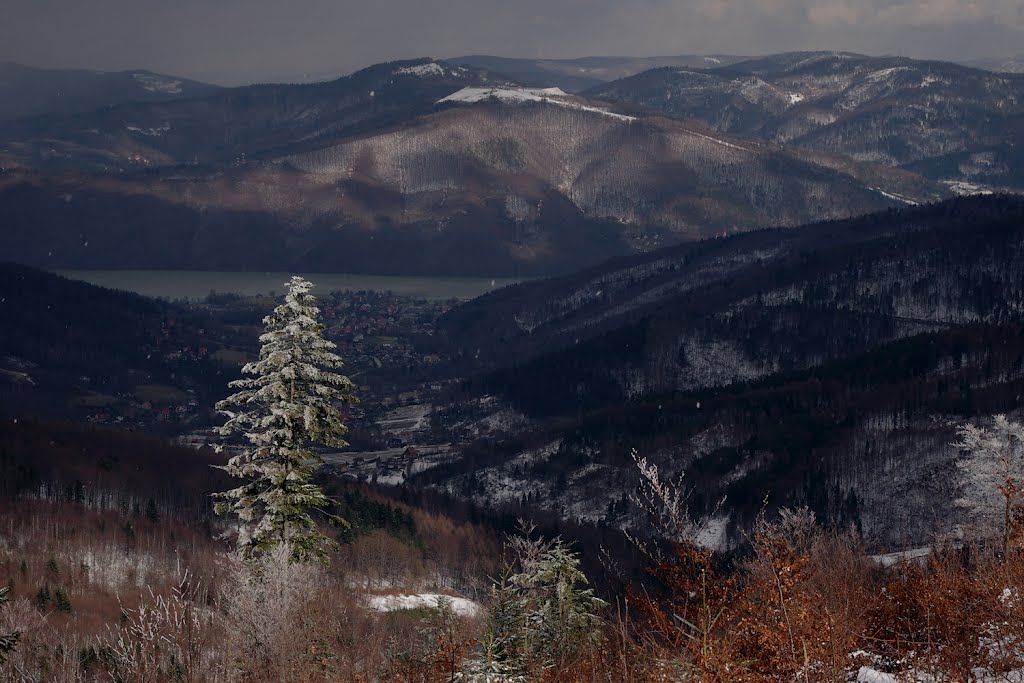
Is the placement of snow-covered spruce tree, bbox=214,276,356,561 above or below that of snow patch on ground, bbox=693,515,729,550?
above

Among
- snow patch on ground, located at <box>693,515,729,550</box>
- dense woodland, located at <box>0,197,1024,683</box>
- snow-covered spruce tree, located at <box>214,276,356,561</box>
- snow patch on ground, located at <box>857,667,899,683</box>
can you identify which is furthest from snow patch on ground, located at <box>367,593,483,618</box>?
snow patch on ground, located at <box>857,667,899,683</box>

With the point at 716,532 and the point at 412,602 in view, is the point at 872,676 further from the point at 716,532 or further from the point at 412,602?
the point at 716,532

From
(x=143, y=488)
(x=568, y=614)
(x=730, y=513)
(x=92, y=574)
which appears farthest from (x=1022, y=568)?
(x=730, y=513)

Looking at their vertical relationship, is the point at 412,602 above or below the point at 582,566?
above

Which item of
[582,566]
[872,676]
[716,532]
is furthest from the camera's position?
[716,532]

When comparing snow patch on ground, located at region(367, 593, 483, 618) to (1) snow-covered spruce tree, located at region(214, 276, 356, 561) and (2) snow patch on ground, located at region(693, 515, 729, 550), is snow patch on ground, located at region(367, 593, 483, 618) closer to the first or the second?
(1) snow-covered spruce tree, located at region(214, 276, 356, 561)

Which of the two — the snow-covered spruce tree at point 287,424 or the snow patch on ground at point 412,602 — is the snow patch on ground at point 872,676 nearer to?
the snow-covered spruce tree at point 287,424

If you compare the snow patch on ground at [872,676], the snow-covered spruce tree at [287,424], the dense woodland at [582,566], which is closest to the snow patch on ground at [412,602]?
the dense woodland at [582,566]

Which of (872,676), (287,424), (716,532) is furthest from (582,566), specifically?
(872,676)
